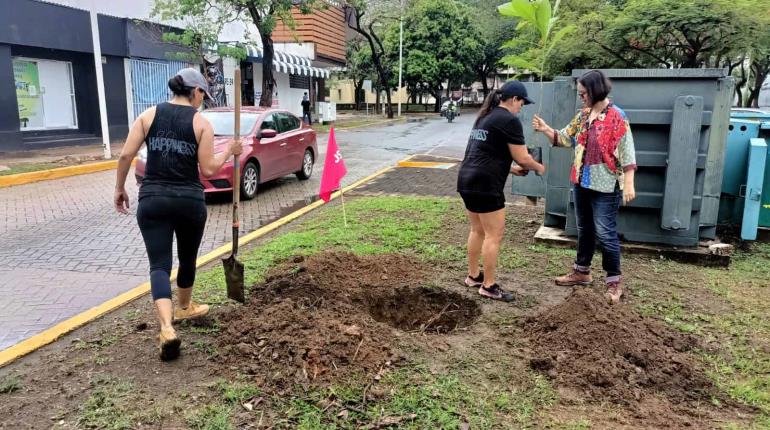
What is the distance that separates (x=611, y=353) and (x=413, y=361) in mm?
1262

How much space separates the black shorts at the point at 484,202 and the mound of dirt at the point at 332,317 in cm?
80

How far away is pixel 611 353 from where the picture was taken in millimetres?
3697

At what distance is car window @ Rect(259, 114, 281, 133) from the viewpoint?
10609 millimetres

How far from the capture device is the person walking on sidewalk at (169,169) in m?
3.71

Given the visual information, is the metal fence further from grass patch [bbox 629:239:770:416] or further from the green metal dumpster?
grass patch [bbox 629:239:770:416]

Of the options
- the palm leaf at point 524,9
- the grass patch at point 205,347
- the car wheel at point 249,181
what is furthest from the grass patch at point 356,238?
the palm leaf at point 524,9

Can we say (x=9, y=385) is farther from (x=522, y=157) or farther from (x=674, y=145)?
(x=674, y=145)

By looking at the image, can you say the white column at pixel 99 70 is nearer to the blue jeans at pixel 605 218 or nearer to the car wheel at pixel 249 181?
the car wheel at pixel 249 181

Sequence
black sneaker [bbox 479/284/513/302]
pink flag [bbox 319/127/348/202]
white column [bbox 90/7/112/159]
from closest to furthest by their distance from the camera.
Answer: black sneaker [bbox 479/284/513/302]
pink flag [bbox 319/127/348/202]
white column [bbox 90/7/112/159]

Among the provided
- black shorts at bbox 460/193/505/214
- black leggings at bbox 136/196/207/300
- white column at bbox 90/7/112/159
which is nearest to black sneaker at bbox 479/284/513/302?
black shorts at bbox 460/193/505/214

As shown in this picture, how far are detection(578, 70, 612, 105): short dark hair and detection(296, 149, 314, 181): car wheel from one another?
804 cm

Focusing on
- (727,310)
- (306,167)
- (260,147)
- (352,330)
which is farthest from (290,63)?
(352,330)

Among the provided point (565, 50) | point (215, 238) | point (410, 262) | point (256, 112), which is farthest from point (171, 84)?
point (565, 50)

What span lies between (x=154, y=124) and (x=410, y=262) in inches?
117
